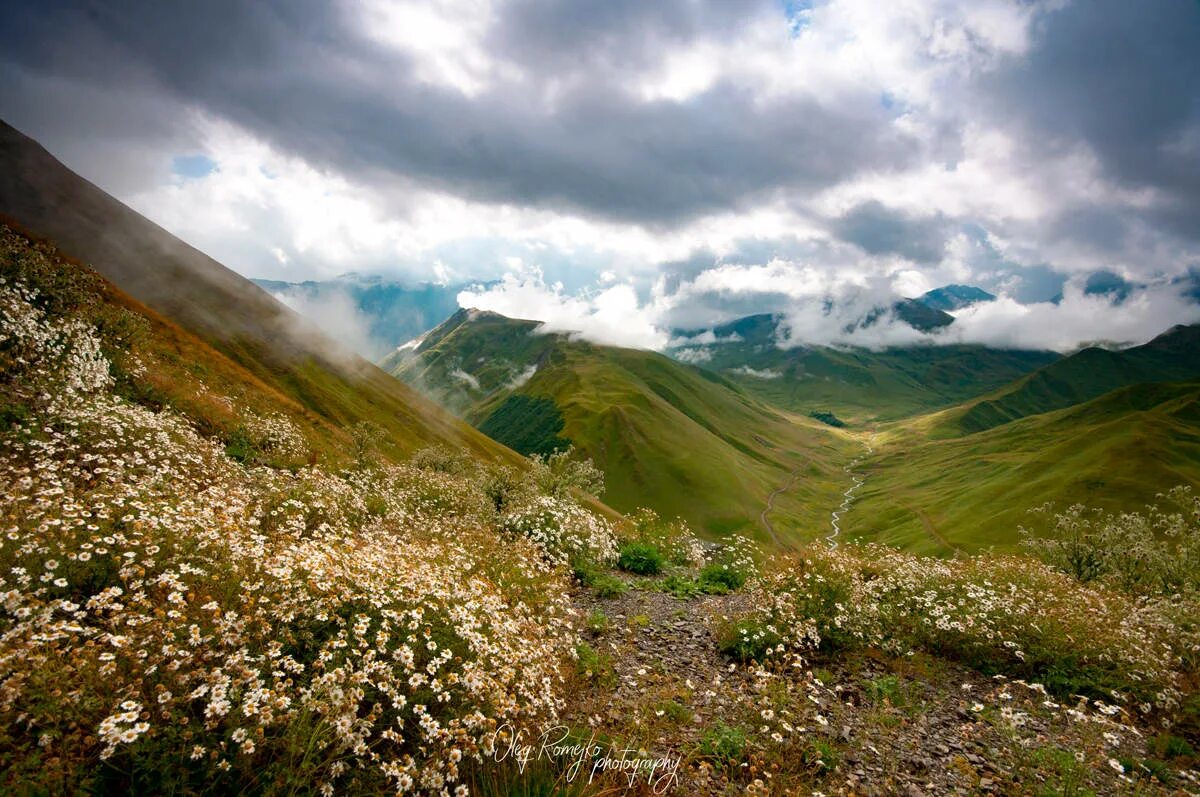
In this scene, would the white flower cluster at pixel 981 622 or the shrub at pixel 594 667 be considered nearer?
the shrub at pixel 594 667

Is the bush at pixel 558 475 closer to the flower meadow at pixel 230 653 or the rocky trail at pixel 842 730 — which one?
the rocky trail at pixel 842 730

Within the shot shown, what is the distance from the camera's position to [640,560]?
24219mm

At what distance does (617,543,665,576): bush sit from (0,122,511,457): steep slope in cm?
7971

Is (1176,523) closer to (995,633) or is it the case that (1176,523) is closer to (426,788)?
(995,633)

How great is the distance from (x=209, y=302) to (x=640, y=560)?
15926 centimetres

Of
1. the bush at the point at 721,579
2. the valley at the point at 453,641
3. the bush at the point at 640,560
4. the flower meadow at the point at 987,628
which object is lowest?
the bush at the point at 640,560

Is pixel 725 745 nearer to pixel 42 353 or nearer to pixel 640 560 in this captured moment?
pixel 640 560

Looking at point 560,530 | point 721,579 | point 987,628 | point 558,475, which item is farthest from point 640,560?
point 987,628

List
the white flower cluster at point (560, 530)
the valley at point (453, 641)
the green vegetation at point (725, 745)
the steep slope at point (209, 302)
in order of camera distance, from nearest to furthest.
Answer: the valley at point (453, 641) < the green vegetation at point (725, 745) < the white flower cluster at point (560, 530) < the steep slope at point (209, 302)

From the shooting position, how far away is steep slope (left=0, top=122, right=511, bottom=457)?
114688mm

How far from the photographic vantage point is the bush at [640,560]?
23.9 metres

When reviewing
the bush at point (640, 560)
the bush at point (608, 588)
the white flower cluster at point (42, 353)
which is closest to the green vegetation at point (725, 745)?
the bush at point (608, 588)

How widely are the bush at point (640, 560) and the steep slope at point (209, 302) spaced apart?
7971 centimetres

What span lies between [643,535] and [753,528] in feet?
499
